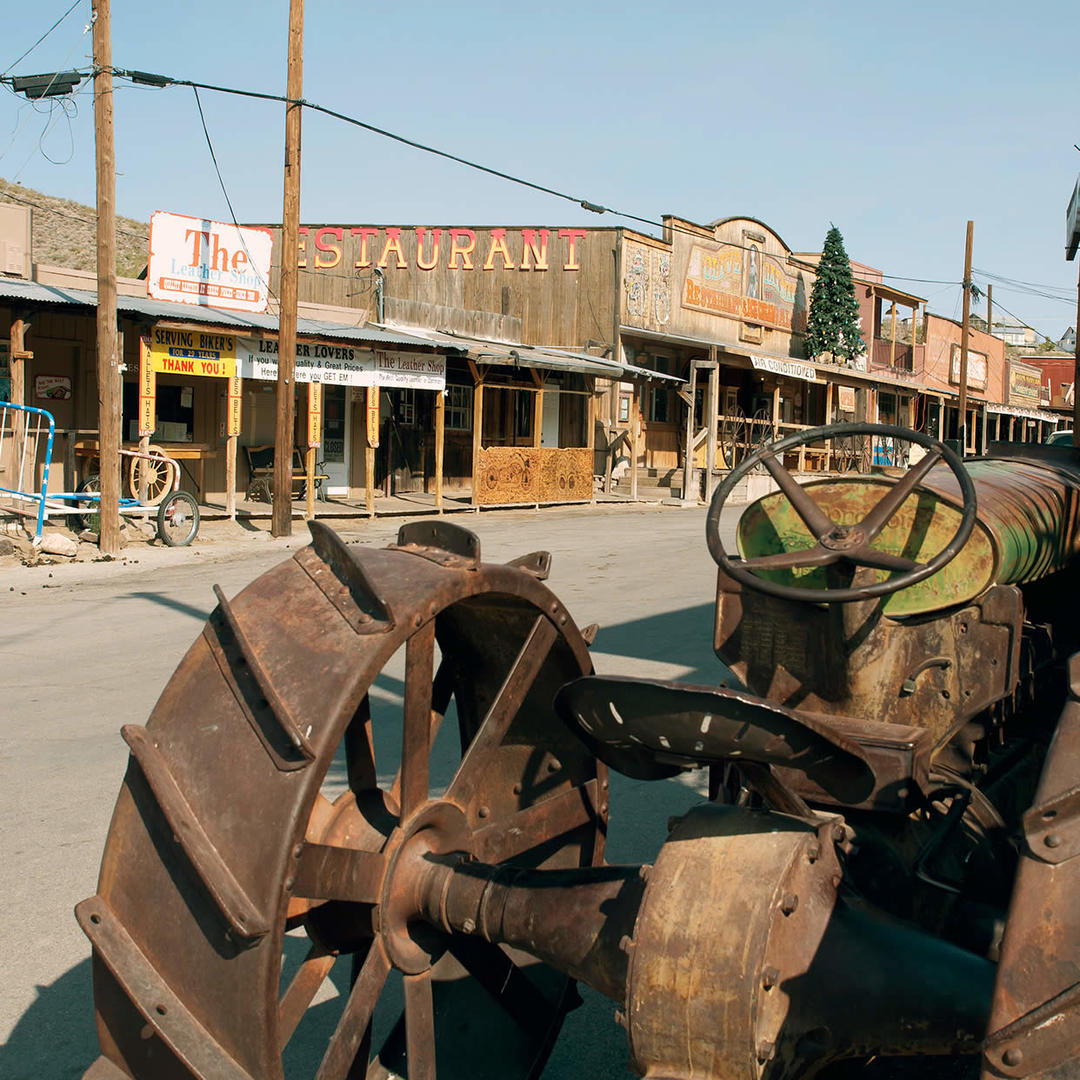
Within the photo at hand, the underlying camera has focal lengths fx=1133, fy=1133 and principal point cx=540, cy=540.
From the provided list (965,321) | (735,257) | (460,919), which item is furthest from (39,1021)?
(965,321)

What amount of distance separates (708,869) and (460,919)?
2.00ft

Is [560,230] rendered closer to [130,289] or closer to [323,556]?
[130,289]

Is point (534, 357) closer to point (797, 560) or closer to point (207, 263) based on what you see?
point (207, 263)

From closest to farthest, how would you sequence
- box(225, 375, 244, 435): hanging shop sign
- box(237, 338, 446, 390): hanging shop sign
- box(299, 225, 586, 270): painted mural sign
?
1. box(225, 375, 244, 435): hanging shop sign
2. box(237, 338, 446, 390): hanging shop sign
3. box(299, 225, 586, 270): painted mural sign

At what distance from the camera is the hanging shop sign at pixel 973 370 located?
46.9 metres

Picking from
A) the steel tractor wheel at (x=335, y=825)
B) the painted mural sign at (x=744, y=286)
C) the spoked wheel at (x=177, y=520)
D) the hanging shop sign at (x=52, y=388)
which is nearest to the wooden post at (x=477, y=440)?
the spoked wheel at (x=177, y=520)

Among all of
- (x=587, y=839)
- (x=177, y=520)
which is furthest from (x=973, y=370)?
(x=587, y=839)

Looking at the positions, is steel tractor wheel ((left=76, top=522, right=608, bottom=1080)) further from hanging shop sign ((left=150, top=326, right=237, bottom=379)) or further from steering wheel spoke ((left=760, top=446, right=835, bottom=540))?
hanging shop sign ((left=150, top=326, right=237, bottom=379))

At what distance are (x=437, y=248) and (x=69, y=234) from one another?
28938mm

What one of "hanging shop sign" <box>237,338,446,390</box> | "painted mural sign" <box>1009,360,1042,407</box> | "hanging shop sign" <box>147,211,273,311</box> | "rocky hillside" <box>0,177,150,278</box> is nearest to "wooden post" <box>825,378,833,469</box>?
"hanging shop sign" <box>237,338,446,390</box>

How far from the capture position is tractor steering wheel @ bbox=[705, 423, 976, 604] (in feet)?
9.89

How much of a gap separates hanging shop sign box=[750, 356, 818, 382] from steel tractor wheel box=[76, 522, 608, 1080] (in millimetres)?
27041

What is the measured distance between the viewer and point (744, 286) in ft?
106

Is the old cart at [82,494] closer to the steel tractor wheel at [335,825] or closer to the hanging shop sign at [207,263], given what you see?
the hanging shop sign at [207,263]
